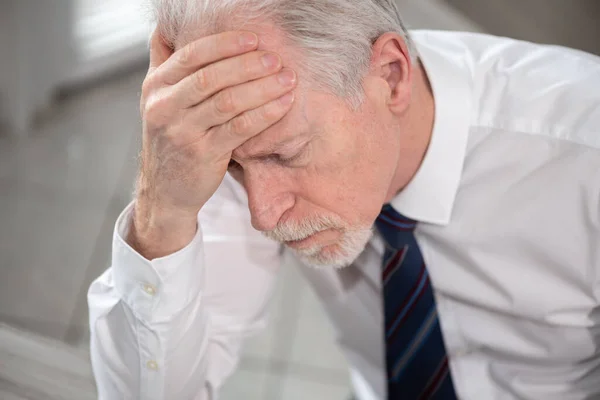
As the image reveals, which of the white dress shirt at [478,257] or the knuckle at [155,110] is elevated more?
the knuckle at [155,110]

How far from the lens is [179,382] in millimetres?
1307

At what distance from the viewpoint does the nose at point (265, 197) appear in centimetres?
111

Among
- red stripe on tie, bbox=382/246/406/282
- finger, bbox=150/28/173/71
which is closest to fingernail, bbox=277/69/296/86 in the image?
finger, bbox=150/28/173/71

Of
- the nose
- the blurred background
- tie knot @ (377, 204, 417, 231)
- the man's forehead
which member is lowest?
the blurred background

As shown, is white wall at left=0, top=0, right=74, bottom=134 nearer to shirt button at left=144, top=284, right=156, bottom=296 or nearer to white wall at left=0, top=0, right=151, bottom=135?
white wall at left=0, top=0, right=151, bottom=135

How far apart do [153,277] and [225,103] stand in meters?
0.37

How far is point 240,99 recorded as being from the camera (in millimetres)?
968

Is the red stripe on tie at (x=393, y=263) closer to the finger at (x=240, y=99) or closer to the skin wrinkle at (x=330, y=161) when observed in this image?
the skin wrinkle at (x=330, y=161)

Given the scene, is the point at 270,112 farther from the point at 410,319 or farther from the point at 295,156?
the point at 410,319

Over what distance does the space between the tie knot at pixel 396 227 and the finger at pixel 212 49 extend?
1.61ft

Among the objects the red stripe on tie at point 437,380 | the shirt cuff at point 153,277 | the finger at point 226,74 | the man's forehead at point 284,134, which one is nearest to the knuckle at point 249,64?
the finger at point 226,74

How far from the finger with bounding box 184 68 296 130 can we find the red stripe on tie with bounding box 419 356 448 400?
26.0 inches

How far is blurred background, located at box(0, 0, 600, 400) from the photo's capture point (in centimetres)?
233

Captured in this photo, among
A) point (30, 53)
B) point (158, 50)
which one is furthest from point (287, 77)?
point (30, 53)
